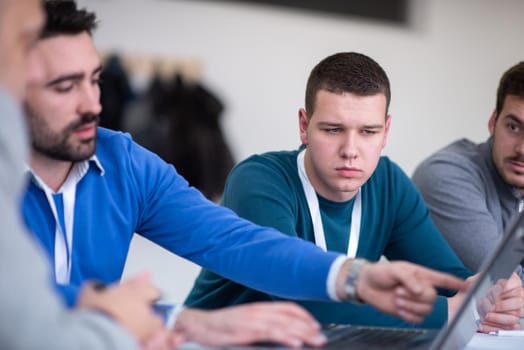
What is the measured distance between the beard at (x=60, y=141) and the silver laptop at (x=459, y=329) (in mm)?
513

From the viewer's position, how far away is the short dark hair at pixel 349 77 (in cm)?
192

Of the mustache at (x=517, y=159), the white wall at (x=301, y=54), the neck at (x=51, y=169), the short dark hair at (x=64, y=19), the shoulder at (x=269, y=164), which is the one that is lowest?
the white wall at (x=301, y=54)

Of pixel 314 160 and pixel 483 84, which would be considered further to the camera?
pixel 483 84

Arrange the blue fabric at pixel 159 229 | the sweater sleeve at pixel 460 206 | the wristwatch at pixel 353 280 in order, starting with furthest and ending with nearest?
the sweater sleeve at pixel 460 206 → the blue fabric at pixel 159 229 → the wristwatch at pixel 353 280

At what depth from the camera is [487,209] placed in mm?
2312

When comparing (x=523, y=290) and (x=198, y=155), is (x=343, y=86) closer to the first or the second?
(x=523, y=290)

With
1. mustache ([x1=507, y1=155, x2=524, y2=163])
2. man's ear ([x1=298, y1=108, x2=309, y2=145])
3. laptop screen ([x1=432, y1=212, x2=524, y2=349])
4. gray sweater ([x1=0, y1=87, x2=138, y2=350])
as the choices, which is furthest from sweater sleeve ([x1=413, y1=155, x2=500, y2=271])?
gray sweater ([x1=0, y1=87, x2=138, y2=350])

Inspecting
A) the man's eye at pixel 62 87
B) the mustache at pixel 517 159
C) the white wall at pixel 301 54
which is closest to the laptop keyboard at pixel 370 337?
the man's eye at pixel 62 87

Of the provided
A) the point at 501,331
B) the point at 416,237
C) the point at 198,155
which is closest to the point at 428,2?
the point at 198,155

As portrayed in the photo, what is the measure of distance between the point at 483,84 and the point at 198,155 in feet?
7.40

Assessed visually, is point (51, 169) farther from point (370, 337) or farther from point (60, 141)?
point (370, 337)

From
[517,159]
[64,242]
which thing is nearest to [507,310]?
[517,159]

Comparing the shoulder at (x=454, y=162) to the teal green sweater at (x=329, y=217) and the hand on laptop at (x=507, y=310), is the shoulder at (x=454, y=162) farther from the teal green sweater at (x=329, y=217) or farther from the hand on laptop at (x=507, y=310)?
the hand on laptop at (x=507, y=310)

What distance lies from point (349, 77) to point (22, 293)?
4.24ft
